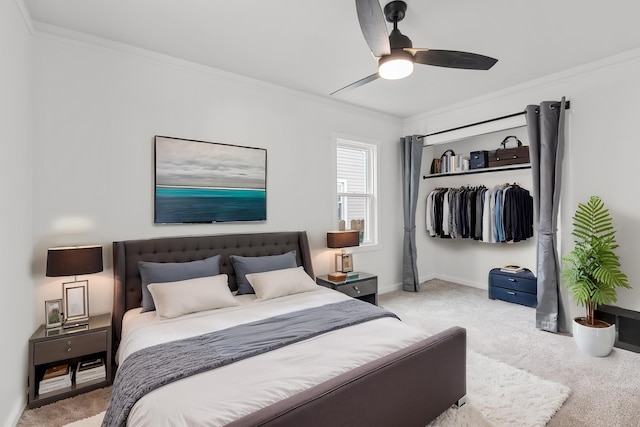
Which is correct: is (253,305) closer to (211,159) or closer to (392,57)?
(211,159)

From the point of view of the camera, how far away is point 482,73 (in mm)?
3396

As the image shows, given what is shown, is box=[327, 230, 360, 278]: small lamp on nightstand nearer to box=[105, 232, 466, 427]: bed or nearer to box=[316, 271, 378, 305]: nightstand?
box=[316, 271, 378, 305]: nightstand

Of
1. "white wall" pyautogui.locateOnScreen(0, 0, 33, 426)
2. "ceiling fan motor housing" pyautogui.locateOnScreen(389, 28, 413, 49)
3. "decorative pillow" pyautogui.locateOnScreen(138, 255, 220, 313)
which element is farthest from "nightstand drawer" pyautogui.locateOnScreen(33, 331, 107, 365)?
"ceiling fan motor housing" pyautogui.locateOnScreen(389, 28, 413, 49)

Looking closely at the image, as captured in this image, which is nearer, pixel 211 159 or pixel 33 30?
pixel 33 30

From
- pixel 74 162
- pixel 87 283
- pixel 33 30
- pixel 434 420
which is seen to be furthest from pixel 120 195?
pixel 434 420

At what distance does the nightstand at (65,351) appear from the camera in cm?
214

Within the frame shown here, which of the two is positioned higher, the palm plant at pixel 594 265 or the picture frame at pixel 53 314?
the palm plant at pixel 594 265

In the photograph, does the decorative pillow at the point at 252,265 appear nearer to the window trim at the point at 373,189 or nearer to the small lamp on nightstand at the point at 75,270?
the small lamp on nightstand at the point at 75,270

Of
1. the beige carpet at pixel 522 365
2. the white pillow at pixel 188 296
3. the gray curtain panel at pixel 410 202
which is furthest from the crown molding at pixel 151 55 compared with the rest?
the beige carpet at pixel 522 365

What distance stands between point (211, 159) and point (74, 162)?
3.62ft

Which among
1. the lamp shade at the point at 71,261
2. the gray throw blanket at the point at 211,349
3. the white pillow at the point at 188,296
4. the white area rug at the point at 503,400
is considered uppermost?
the lamp shade at the point at 71,261

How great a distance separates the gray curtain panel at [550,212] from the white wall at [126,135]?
8.38ft

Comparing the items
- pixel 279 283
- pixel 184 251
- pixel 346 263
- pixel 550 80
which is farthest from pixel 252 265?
pixel 550 80

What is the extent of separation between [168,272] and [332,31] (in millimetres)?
2390
